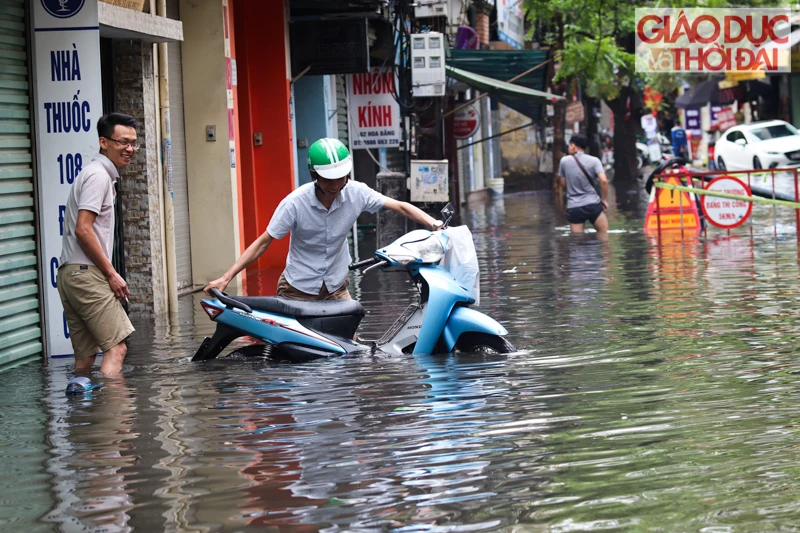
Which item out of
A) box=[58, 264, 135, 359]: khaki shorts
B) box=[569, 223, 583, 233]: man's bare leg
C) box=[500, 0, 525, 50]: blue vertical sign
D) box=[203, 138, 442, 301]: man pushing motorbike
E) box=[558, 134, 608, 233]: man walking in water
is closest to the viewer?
box=[58, 264, 135, 359]: khaki shorts

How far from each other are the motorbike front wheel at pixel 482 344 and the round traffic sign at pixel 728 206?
428 inches

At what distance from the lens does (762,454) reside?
18.1 ft

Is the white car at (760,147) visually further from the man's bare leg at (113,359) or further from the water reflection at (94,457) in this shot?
the water reflection at (94,457)

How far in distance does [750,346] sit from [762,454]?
323 cm

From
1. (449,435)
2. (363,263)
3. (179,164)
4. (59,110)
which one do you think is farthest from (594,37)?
(449,435)

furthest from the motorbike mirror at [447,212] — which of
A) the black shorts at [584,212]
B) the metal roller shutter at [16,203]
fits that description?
the black shorts at [584,212]

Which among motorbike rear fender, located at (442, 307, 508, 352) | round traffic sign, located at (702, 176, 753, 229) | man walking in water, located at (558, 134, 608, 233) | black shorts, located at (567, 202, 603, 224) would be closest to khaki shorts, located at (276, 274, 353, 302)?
motorbike rear fender, located at (442, 307, 508, 352)

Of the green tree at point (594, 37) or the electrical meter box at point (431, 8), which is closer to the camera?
the electrical meter box at point (431, 8)

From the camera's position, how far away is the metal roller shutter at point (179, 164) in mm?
15453

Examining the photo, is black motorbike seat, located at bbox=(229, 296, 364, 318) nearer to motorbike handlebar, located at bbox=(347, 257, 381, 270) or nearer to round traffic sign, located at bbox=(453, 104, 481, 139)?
motorbike handlebar, located at bbox=(347, 257, 381, 270)

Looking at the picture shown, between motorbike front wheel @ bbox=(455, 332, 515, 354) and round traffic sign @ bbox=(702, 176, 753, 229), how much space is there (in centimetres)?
1088

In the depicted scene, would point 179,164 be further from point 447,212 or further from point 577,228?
point 447,212

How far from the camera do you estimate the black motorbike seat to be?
8.44 m

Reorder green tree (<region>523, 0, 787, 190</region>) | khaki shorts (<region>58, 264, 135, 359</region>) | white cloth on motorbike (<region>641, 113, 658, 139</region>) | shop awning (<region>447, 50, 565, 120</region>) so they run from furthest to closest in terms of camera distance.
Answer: white cloth on motorbike (<region>641, 113, 658, 139</region>) → green tree (<region>523, 0, 787, 190</region>) → shop awning (<region>447, 50, 565, 120</region>) → khaki shorts (<region>58, 264, 135, 359</region>)
